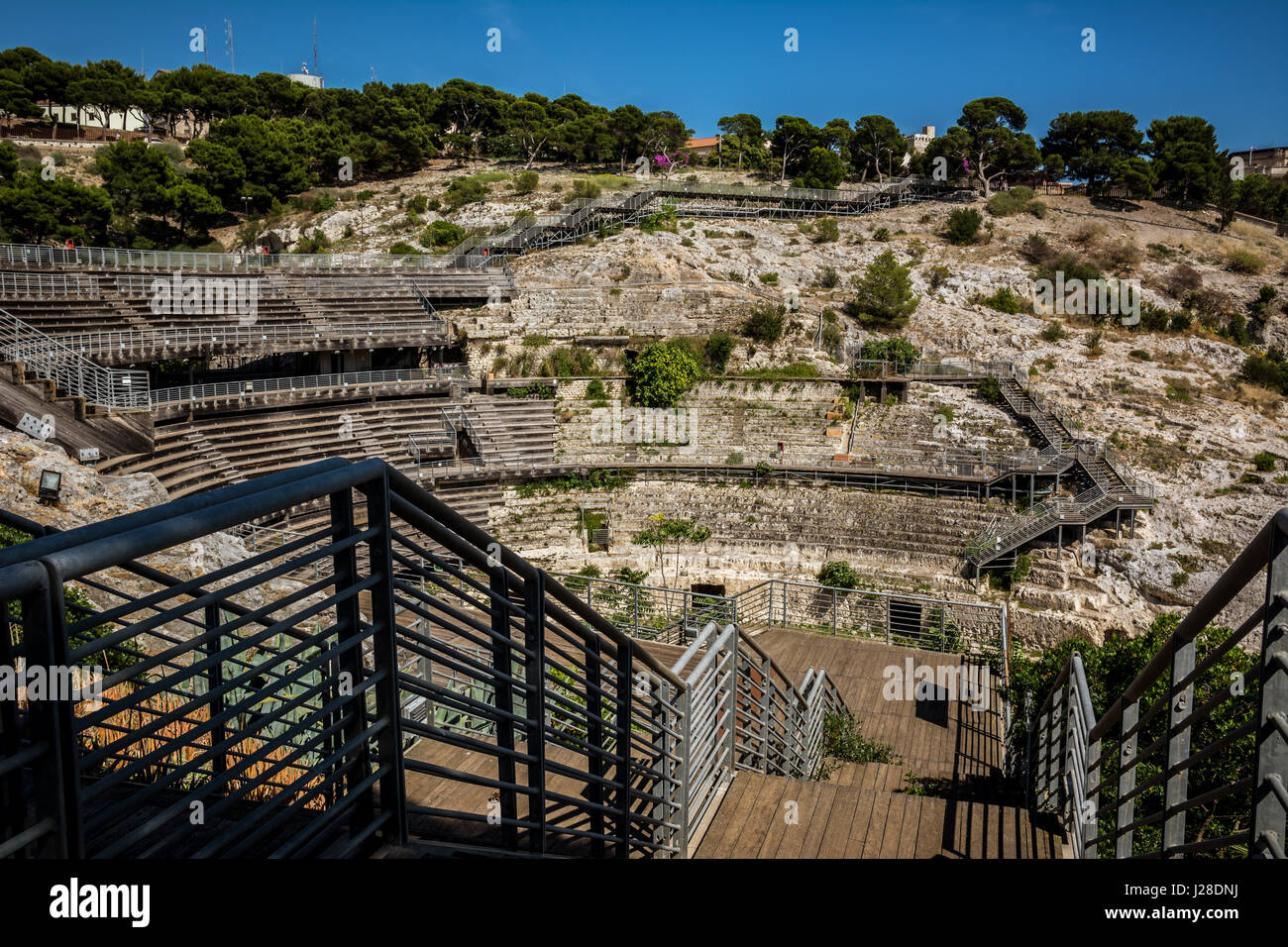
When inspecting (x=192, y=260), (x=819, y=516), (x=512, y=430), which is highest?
(x=192, y=260)

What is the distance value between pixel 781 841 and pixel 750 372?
26.9 m

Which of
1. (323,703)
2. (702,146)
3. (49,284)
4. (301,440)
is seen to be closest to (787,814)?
(323,703)

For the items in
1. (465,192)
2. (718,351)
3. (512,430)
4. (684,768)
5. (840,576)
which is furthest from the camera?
(465,192)

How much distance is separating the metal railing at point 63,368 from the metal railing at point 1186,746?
65.7 feet

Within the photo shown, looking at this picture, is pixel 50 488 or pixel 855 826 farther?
pixel 50 488

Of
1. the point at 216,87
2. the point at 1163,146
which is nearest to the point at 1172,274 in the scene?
the point at 1163,146

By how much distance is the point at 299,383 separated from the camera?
84.1 feet

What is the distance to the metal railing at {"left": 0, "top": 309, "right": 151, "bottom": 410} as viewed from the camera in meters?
18.3

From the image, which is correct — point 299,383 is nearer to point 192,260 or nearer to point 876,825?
point 192,260

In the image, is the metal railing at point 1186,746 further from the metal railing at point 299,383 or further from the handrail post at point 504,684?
the metal railing at point 299,383

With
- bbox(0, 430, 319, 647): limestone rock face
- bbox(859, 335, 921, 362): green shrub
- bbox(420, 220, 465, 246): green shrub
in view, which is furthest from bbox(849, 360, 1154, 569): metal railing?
bbox(420, 220, 465, 246): green shrub

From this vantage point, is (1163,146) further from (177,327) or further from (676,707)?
(676,707)

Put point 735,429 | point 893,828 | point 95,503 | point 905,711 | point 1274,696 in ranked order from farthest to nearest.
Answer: point 735,429 < point 95,503 < point 905,711 < point 893,828 < point 1274,696

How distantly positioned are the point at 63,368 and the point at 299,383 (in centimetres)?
743
